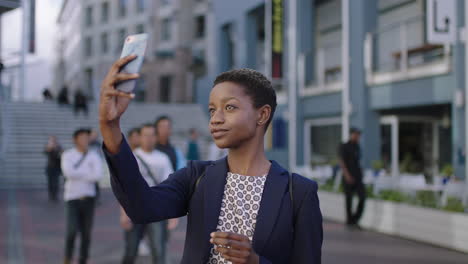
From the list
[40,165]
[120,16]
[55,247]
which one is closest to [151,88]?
[120,16]

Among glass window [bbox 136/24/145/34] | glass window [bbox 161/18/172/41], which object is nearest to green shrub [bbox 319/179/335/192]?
glass window [bbox 161/18/172/41]

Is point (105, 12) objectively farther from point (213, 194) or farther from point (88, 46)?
point (213, 194)

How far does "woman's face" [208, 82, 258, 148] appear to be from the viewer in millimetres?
2018

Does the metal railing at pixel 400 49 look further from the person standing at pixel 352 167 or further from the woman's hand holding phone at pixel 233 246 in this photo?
the woman's hand holding phone at pixel 233 246

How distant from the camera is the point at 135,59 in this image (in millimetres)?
1722

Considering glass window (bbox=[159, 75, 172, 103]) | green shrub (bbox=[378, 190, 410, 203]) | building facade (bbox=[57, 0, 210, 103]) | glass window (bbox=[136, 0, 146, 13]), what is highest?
glass window (bbox=[136, 0, 146, 13])

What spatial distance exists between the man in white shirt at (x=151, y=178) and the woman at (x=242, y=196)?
361cm

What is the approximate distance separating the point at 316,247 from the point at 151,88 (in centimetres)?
4506

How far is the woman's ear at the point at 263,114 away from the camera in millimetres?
2100

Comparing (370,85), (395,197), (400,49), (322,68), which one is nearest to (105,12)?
(322,68)

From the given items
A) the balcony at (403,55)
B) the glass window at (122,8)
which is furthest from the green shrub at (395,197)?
the glass window at (122,8)

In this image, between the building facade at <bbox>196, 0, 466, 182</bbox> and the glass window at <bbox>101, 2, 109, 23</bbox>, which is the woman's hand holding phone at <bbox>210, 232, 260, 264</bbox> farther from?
the glass window at <bbox>101, 2, 109, 23</bbox>

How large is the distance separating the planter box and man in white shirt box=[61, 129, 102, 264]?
545 cm

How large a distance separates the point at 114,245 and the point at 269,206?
687cm
